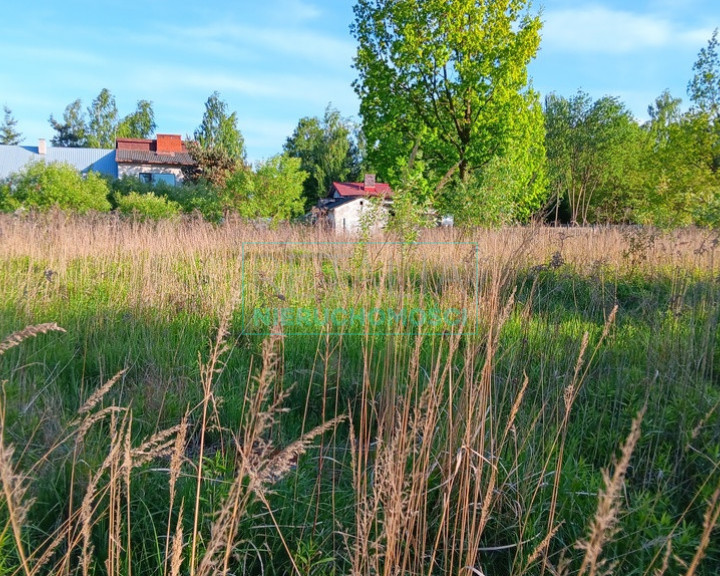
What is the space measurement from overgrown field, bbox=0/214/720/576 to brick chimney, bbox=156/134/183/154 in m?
39.2

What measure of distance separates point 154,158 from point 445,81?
3070 centimetres

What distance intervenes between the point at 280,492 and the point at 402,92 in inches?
564

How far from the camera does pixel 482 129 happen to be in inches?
564

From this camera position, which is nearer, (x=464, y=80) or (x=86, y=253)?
(x=86, y=253)

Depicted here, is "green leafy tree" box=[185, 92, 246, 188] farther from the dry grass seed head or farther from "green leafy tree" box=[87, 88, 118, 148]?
the dry grass seed head

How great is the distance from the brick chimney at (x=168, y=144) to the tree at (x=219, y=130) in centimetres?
422

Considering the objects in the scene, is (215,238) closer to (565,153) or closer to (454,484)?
(454,484)

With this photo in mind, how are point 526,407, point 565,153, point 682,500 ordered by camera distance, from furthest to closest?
point 565,153, point 526,407, point 682,500

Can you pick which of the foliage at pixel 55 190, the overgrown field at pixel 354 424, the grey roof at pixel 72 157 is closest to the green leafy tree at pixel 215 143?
the grey roof at pixel 72 157

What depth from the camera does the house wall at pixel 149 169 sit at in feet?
124

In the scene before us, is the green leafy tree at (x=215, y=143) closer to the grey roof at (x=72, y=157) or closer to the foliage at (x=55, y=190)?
the grey roof at (x=72, y=157)

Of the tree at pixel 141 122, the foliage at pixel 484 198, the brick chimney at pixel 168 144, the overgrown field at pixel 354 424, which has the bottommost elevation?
the overgrown field at pixel 354 424

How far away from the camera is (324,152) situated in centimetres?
4456

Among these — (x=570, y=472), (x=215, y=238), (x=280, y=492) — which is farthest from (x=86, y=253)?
(x=570, y=472)
